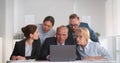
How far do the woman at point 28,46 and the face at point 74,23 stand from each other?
377 millimetres

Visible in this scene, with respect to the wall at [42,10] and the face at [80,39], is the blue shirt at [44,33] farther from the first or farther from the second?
the face at [80,39]

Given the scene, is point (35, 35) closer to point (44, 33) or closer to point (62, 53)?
A: point (44, 33)

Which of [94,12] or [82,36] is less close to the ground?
[94,12]

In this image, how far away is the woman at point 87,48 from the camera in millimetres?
2070

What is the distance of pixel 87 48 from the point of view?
210 centimetres

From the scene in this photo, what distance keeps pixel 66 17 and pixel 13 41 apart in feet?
2.01

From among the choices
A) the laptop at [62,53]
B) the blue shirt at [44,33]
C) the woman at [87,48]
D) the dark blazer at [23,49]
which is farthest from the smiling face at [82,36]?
the dark blazer at [23,49]

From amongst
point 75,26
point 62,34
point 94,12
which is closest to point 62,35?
point 62,34

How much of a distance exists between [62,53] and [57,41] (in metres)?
0.14

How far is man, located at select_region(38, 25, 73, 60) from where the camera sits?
205 centimetres

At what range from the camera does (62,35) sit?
2.09 m

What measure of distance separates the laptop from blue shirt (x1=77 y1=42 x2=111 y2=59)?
88mm

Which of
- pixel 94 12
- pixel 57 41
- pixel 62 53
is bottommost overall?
pixel 62 53

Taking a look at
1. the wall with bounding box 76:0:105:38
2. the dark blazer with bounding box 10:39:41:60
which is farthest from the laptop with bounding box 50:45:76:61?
the wall with bounding box 76:0:105:38
